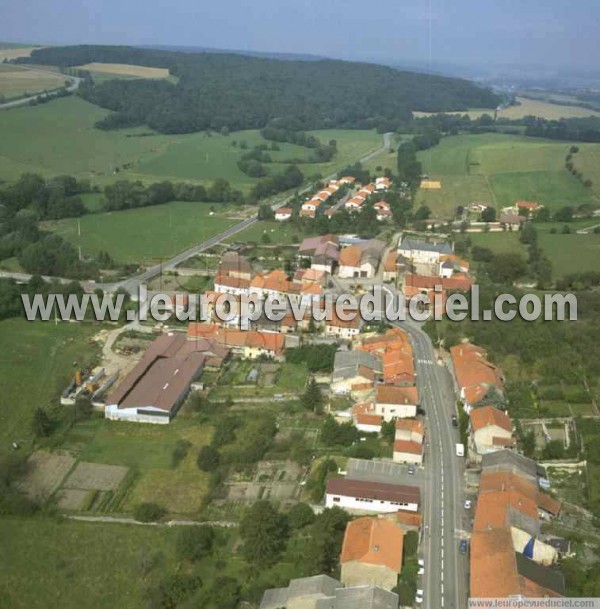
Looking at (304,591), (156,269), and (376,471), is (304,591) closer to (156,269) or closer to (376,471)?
(376,471)

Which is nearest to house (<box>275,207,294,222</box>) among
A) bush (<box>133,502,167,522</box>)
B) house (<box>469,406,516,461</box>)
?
house (<box>469,406,516,461</box>)

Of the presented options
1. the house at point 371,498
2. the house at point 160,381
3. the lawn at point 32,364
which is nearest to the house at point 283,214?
the lawn at point 32,364

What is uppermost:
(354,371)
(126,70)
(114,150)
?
(126,70)

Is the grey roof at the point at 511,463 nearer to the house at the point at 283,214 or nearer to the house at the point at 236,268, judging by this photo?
the house at the point at 236,268

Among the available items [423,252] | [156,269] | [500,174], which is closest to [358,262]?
[423,252]

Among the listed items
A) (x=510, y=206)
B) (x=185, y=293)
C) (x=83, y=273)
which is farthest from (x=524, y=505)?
(x=510, y=206)

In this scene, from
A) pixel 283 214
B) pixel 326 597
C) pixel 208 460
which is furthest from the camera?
pixel 283 214
